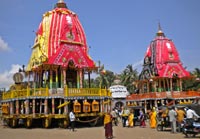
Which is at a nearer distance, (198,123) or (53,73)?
(198,123)

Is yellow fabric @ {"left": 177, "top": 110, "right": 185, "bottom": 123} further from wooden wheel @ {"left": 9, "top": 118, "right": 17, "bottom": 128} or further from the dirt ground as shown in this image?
wooden wheel @ {"left": 9, "top": 118, "right": 17, "bottom": 128}

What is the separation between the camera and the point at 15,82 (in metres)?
27.3

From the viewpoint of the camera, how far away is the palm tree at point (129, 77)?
54094 millimetres

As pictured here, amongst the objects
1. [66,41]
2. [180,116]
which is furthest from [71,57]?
[180,116]

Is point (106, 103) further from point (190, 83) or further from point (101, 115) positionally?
point (190, 83)

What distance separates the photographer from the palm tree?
54.1 m

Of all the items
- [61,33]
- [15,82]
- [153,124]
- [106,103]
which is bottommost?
[153,124]

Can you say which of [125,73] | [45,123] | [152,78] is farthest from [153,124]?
[125,73]

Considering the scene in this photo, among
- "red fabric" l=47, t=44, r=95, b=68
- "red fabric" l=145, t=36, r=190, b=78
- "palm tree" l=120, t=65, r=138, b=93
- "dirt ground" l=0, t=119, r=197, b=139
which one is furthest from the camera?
"palm tree" l=120, t=65, r=138, b=93

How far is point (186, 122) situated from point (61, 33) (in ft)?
51.6

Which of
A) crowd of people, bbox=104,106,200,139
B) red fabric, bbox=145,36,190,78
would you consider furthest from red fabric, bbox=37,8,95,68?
red fabric, bbox=145,36,190,78

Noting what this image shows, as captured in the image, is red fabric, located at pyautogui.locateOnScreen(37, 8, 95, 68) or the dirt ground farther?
red fabric, located at pyautogui.locateOnScreen(37, 8, 95, 68)

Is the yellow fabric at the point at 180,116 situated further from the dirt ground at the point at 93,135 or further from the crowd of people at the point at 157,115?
the dirt ground at the point at 93,135

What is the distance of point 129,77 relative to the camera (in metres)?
54.9
